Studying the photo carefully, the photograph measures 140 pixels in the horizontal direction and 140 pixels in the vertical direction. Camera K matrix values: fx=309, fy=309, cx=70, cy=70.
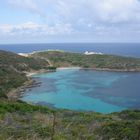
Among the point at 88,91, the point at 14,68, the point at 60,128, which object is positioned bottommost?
the point at 88,91

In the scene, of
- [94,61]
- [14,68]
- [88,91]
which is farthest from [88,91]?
[94,61]

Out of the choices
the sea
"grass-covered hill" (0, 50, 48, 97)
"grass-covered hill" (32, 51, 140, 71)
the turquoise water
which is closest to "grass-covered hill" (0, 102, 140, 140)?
the sea

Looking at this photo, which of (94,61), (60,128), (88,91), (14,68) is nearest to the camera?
(60,128)

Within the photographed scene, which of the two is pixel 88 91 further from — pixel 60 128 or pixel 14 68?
pixel 60 128

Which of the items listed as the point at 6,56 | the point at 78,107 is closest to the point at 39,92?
the point at 78,107

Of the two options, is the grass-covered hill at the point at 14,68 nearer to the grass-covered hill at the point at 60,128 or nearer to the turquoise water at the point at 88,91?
the turquoise water at the point at 88,91

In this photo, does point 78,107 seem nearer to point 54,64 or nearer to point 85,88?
point 85,88

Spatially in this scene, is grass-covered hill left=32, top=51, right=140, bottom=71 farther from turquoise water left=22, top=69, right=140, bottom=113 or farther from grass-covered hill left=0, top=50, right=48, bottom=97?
grass-covered hill left=0, top=50, right=48, bottom=97
